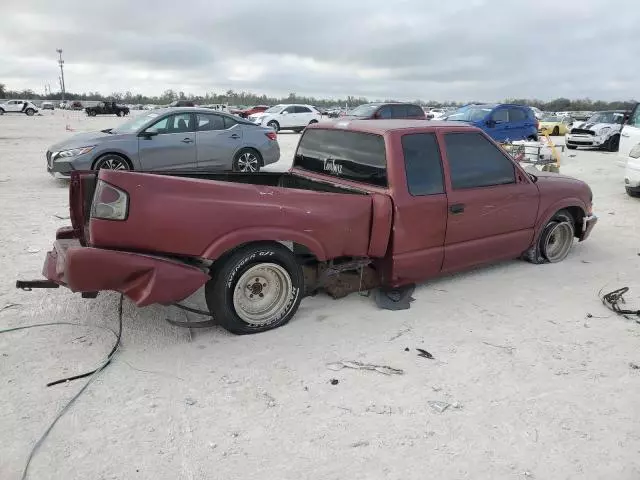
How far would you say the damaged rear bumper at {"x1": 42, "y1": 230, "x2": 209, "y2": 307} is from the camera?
3283 mm

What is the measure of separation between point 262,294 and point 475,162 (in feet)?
8.04

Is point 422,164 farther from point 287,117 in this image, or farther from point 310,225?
point 287,117

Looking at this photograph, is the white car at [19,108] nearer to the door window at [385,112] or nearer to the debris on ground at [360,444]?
the door window at [385,112]

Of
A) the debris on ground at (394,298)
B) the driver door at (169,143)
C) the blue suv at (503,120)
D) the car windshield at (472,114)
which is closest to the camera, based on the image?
the debris on ground at (394,298)

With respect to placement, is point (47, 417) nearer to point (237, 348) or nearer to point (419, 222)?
point (237, 348)

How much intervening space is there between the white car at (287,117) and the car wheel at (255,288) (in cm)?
2448

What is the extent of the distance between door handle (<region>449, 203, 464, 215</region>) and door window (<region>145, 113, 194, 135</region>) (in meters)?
7.09

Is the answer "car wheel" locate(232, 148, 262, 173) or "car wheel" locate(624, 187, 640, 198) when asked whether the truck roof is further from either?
"car wheel" locate(624, 187, 640, 198)

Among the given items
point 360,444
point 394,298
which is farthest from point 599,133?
point 360,444

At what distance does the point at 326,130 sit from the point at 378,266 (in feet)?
4.99

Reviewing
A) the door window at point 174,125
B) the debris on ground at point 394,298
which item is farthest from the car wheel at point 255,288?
the door window at point 174,125

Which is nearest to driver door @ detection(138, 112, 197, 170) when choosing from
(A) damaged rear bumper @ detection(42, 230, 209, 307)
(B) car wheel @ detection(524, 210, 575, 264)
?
(B) car wheel @ detection(524, 210, 575, 264)

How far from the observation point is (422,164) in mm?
4508

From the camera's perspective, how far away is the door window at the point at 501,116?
1745 cm
